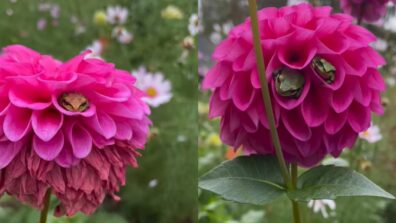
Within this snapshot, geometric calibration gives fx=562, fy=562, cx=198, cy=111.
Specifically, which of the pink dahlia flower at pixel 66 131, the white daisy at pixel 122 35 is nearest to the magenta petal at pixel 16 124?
the pink dahlia flower at pixel 66 131

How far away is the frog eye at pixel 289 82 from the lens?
1.30ft

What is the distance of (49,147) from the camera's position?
42 cm

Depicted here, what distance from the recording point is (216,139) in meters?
1.18

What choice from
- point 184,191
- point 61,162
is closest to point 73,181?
point 61,162

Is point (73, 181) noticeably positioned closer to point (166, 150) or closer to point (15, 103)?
point (15, 103)

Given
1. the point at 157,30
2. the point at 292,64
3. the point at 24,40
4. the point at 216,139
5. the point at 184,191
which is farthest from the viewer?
the point at 24,40

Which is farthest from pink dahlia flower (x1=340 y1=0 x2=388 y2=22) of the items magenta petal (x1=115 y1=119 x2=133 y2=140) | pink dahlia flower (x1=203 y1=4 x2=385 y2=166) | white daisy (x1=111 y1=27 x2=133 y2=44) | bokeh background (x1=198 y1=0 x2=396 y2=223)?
white daisy (x1=111 y1=27 x2=133 y2=44)

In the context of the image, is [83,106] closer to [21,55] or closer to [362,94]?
[21,55]

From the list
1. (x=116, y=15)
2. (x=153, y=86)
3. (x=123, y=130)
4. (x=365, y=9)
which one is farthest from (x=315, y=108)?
(x=116, y=15)

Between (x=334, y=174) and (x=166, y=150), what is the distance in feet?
2.97

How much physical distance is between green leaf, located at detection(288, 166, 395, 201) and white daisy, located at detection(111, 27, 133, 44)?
105cm

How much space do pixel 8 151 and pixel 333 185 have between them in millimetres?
242

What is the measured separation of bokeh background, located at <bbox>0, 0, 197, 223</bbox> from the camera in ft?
4.19

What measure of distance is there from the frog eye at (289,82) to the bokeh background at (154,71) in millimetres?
676
